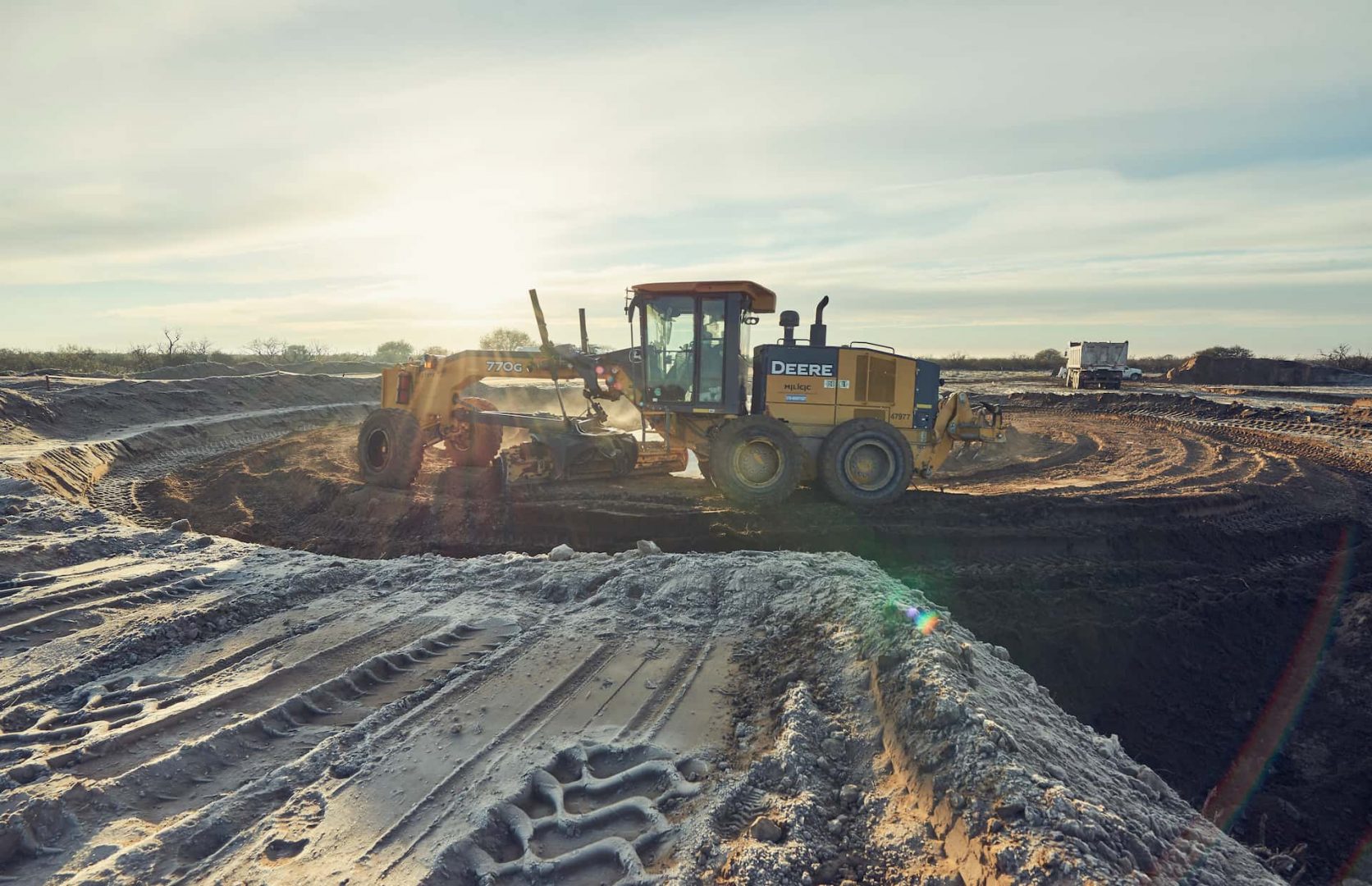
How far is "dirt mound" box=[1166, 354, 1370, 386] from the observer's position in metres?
38.8

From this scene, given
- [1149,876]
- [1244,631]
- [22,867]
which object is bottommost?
[1244,631]

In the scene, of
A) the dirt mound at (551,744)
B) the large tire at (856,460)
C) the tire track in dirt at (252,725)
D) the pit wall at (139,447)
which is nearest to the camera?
the dirt mound at (551,744)

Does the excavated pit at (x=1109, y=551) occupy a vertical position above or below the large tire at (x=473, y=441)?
below

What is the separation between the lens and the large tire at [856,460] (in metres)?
10.1

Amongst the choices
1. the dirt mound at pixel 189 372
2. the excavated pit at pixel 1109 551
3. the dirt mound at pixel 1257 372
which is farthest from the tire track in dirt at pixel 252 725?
the dirt mound at pixel 1257 372

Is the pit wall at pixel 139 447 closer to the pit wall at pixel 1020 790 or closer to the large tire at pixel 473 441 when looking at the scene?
the large tire at pixel 473 441

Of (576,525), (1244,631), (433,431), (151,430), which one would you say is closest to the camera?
(1244,631)

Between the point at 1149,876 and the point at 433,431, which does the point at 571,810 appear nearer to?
the point at 1149,876

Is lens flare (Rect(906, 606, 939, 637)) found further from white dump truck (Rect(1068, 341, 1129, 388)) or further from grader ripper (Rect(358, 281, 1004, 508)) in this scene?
white dump truck (Rect(1068, 341, 1129, 388))

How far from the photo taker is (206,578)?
6227mm

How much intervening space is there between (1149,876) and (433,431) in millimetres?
10727

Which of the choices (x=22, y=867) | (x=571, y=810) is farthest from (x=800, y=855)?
(x=22, y=867)

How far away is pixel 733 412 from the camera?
10117 mm

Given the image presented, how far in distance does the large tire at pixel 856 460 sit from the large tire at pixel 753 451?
0.49 m
